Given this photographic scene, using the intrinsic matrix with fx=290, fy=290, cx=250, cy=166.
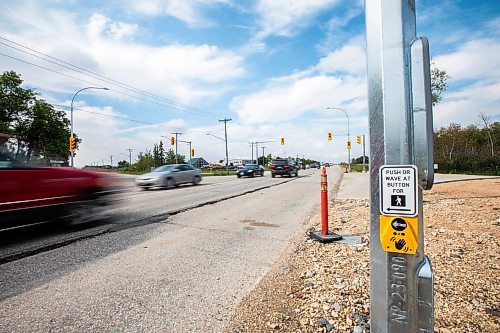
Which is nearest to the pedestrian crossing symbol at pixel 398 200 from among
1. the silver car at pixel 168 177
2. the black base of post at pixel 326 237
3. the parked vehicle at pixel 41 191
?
the black base of post at pixel 326 237

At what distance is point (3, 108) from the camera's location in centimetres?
4272

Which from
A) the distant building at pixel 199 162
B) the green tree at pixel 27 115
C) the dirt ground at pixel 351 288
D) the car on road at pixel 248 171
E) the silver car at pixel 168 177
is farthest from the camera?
the distant building at pixel 199 162

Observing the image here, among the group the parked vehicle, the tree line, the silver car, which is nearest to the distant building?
the tree line

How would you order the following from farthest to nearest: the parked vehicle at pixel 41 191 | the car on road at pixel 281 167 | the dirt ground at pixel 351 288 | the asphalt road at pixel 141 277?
the car on road at pixel 281 167, the parked vehicle at pixel 41 191, the asphalt road at pixel 141 277, the dirt ground at pixel 351 288

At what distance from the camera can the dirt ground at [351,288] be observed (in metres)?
2.48

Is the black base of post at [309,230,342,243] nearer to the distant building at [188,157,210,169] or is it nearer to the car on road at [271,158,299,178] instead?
the car on road at [271,158,299,178]

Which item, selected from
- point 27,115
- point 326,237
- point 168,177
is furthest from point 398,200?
point 27,115

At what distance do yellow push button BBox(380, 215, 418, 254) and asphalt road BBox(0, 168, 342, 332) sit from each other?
1791mm

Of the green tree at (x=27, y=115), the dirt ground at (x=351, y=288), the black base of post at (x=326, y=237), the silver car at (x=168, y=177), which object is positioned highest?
the green tree at (x=27, y=115)

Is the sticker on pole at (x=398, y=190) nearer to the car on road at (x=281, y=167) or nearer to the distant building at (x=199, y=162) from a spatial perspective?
the car on road at (x=281, y=167)

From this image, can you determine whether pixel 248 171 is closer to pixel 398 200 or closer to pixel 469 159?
pixel 469 159

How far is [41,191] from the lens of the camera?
218 inches

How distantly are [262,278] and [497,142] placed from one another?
165 feet

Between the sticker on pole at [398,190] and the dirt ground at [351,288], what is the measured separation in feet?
4.86
